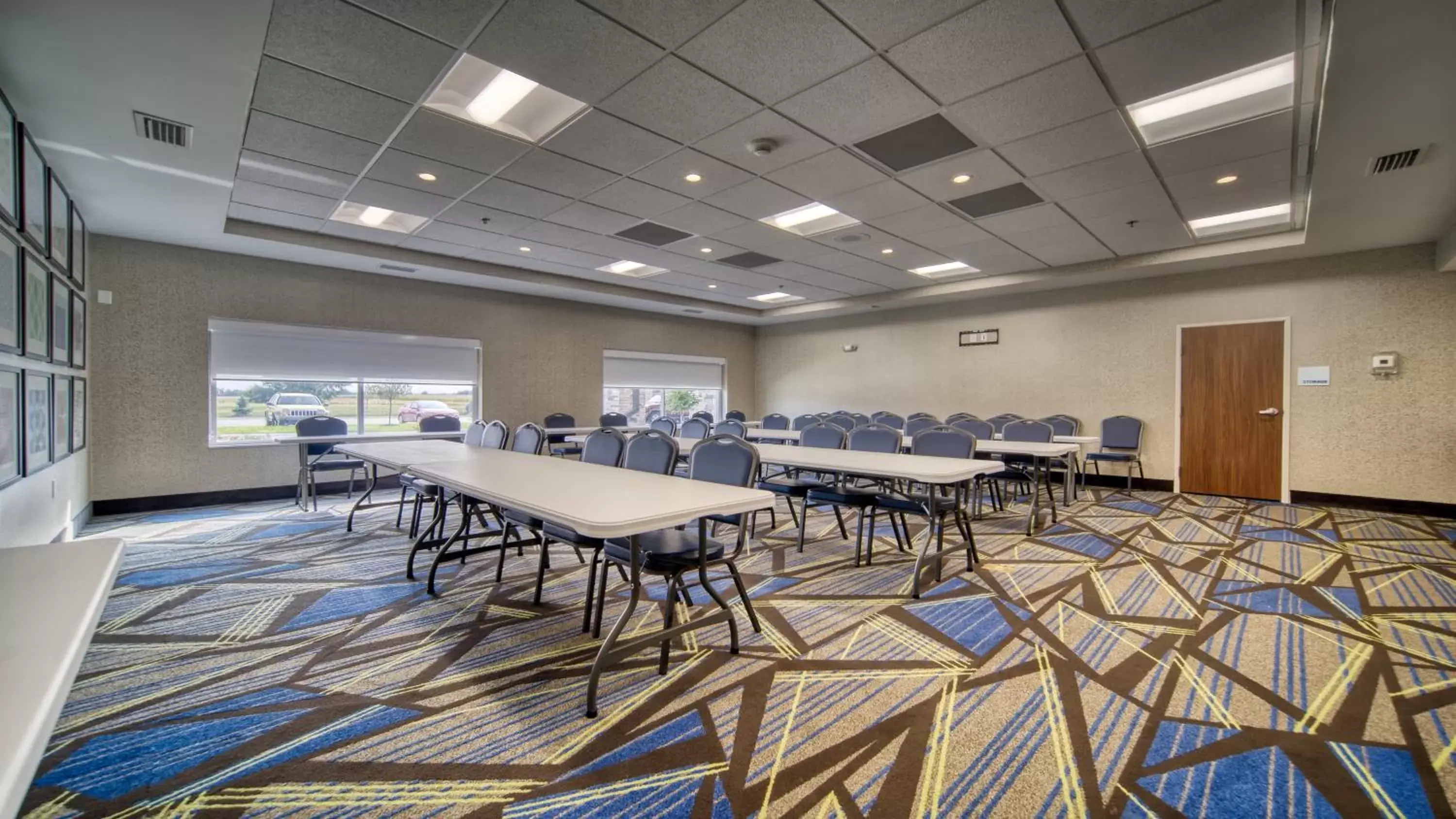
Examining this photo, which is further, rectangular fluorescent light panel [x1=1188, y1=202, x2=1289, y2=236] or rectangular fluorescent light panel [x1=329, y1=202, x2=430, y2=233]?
rectangular fluorescent light panel [x1=329, y1=202, x2=430, y2=233]

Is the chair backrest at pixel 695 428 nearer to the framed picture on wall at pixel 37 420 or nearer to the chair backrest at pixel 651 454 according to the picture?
the chair backrest at pixel 651 454

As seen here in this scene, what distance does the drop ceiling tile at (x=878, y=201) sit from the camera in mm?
4574

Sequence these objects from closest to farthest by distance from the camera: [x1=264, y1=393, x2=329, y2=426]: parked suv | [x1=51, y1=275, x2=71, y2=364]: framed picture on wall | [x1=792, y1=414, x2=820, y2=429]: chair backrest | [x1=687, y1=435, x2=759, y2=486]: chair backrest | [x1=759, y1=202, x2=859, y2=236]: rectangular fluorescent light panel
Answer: [x1=687, y1=435, x2=759, y2=486]: chair backrest, [x1=51, y1=275, x2=71, y2=364]: framed picture on wall, [x1=759, y1=202, x2=859, y2=236]: rectangular fluorescent light panel, [x1=264, y1=393, x2=329, y2=426]: parked suv, [x1=792, y1=414, x2=820, y2=429]: chair backrest

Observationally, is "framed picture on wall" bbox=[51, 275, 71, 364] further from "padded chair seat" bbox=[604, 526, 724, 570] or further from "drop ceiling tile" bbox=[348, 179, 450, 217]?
"padded chair seat" bbox=[604, 526, 724, 570]

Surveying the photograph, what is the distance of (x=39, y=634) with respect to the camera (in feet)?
2.67

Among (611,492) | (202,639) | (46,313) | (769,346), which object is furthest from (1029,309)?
(46,313)

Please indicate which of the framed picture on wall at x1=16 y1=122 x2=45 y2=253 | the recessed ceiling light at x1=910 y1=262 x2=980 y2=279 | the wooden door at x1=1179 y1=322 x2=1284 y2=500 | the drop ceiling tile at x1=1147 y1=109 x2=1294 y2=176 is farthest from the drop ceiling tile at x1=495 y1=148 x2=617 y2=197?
the wooden door at x1=1179 y1=322 x2=1284 y2=500

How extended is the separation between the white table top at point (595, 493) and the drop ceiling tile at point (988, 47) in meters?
2.25

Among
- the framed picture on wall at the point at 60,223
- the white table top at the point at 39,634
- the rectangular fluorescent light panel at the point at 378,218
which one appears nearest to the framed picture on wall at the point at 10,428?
the framed picture on wall at the point at 60,223

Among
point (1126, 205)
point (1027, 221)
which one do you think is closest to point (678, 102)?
point (1027, 221)

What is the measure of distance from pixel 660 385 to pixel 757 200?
19.3 feet

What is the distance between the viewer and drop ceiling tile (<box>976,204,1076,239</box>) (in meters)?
5.10

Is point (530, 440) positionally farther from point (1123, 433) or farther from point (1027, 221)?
point (1123, 433)

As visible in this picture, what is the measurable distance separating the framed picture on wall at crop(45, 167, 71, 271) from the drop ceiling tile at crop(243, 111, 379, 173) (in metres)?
1.30
